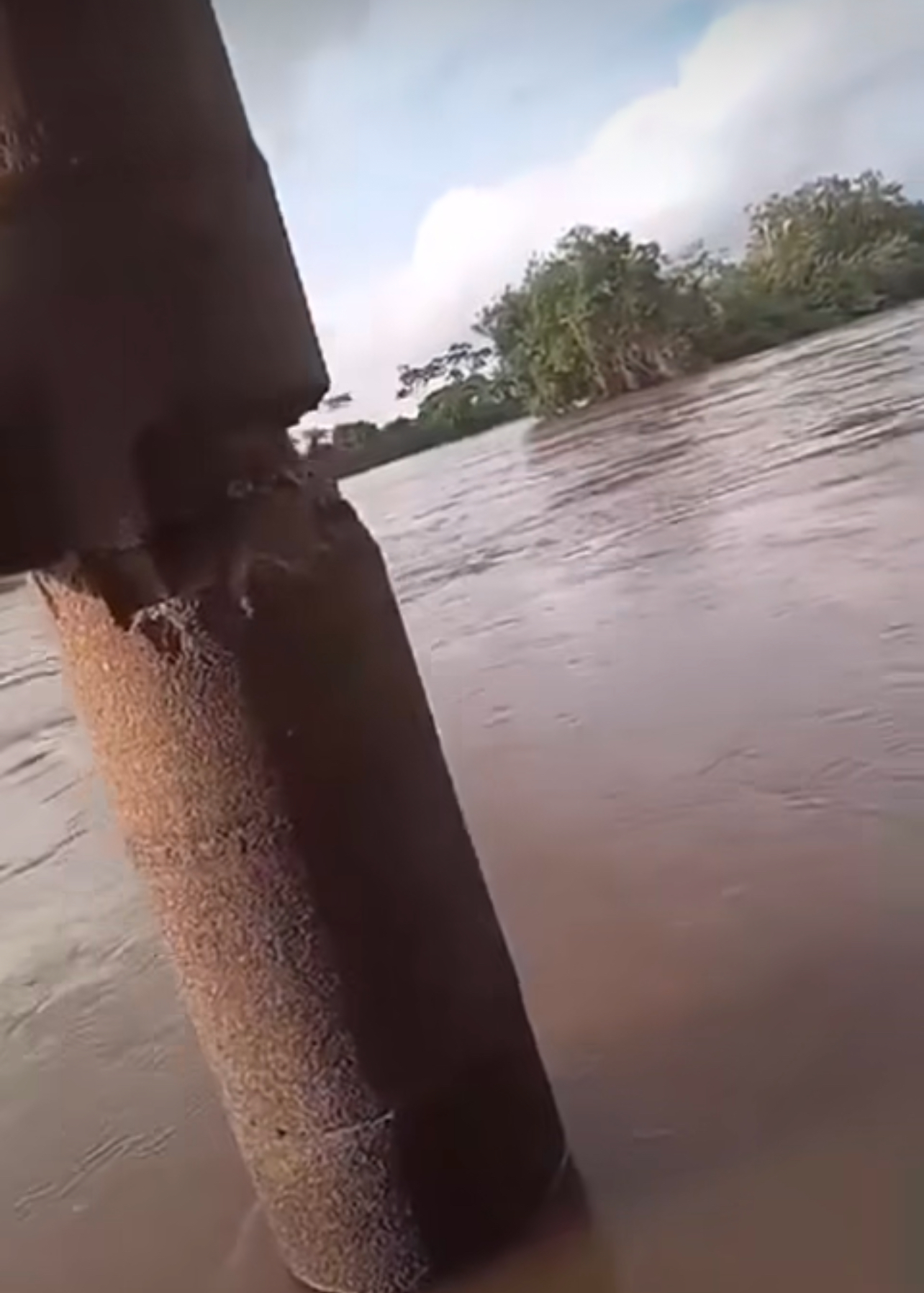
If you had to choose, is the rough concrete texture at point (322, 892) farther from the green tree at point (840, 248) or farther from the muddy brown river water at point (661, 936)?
the green tree at point (840, 248)

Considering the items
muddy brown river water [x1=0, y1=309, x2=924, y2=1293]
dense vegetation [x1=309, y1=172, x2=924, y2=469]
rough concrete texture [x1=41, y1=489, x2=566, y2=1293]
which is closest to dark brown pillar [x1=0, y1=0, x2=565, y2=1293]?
rough concrete texture [x1=41, y1=489, x2=566, y2=1293]

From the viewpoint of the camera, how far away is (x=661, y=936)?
Answer: 296cm

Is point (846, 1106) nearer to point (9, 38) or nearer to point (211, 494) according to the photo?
point (211, 494)

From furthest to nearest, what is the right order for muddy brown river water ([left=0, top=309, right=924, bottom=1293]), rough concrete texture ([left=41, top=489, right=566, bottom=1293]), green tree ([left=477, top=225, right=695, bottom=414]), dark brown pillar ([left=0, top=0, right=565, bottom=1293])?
1. green tree ([left=477, top=225, right=695, bottom=414])
2. muddy brown river water ([left=0, top=309, right=924, bottom=1293])
3. rough concrete texture ([left=41, top=489, right=566, bottom=1293])
4. dark brown pillar ([left=0, top=0, right=565, bottom=1293])

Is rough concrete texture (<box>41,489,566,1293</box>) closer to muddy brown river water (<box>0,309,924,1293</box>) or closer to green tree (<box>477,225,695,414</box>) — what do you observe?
muddy brown river water (<box>0,309,924,1293</box>)

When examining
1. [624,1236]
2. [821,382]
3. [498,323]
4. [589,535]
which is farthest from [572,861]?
[498,323]

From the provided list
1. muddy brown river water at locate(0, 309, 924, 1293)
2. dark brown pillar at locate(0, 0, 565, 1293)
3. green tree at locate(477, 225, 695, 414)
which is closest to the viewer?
dark brown pillar at locate(0, 0, 565, 1293)

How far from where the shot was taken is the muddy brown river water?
2.15 metres

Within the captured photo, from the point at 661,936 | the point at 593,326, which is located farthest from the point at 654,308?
the point at 661,936

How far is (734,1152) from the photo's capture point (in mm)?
2184

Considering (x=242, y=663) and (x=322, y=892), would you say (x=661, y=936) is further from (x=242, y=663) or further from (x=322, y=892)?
(x=242, y=663)

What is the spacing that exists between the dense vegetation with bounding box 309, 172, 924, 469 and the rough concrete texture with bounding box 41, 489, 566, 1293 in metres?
20.2

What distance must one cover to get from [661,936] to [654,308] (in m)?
24.0

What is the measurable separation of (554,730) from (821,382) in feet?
35.9
